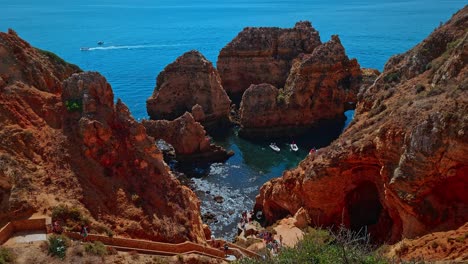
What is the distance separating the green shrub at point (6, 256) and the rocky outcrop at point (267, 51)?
5832 cm

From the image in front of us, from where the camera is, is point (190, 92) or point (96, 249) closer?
point (96, 249)

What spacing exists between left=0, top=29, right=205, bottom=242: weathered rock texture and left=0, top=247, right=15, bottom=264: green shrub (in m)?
2.68

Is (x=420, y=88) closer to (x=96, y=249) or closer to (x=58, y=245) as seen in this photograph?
(x=96, y=249)

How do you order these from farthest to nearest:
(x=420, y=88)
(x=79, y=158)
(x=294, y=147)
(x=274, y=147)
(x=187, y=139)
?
(x=274, y=147) → (x=294, y=147) → (x=187, y=139) → (x=420, y=88) → (x=79, y=158)

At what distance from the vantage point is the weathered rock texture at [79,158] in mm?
21297

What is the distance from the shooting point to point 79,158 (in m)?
23.2

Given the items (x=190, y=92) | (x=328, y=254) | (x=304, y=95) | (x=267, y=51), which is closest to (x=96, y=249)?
(x=328, y=254)

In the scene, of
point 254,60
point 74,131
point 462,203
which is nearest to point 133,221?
point 74,131

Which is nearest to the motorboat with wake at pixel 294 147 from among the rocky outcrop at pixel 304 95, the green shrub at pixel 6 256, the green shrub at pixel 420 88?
the rocky outcrop at pixel 304 95

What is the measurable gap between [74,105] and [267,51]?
167 ft

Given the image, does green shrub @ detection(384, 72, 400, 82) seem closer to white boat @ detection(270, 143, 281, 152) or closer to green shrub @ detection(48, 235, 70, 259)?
white boat @ detection(270, 143, 281, 152)

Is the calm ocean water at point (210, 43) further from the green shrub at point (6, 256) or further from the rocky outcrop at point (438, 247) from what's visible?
the green shrub at point (6, 256)

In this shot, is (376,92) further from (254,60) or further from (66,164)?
(254,60)

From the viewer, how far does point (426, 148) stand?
22.1 metres
